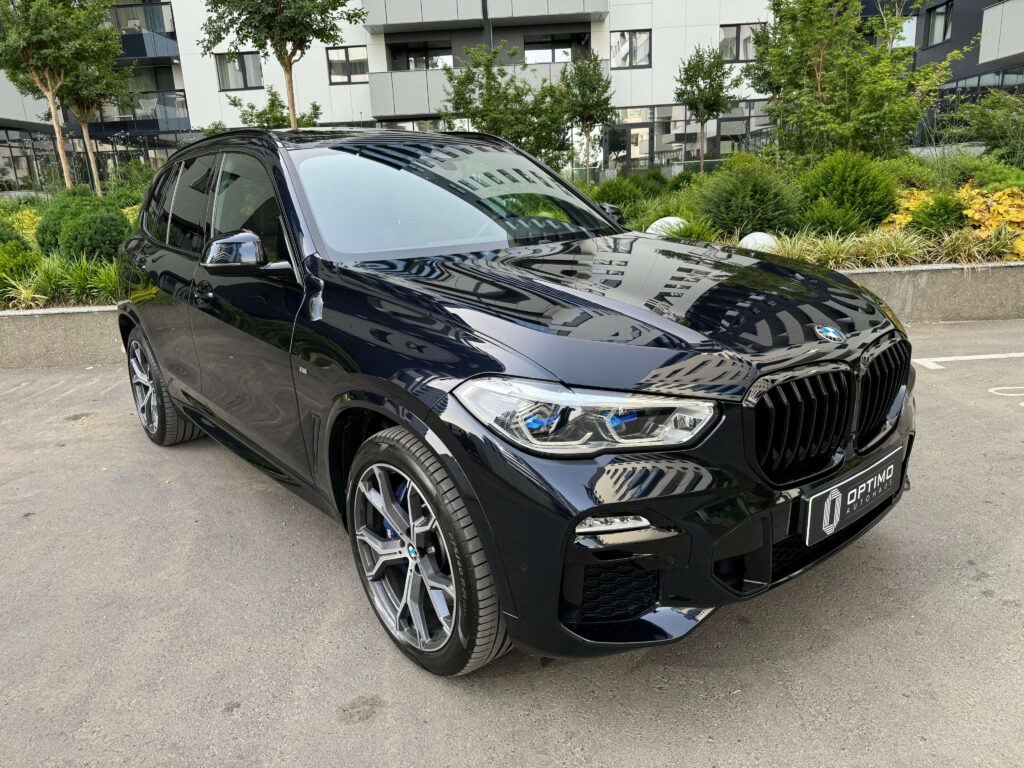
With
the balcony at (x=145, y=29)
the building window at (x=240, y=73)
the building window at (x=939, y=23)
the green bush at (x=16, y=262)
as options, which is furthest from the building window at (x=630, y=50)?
the green bush at (x=16, y=262)

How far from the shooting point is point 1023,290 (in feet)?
24.0

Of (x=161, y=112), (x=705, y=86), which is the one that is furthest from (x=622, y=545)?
(x=161, y=112)

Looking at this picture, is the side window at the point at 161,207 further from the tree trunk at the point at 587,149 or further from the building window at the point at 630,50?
the building window at the point at 630,50

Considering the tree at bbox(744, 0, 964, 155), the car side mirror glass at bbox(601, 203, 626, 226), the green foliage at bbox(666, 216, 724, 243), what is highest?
the tree at bbox(744, 0, 964, 155)

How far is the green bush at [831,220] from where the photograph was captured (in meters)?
8.30

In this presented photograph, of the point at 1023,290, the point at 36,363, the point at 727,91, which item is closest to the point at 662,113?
the point at 727,91

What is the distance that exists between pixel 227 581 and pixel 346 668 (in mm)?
909

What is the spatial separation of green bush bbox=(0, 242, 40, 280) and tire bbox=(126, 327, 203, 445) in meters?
4.03

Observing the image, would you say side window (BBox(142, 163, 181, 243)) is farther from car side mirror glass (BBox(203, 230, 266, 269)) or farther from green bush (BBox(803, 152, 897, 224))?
green bush (BBox(803, 152, 897, 224))

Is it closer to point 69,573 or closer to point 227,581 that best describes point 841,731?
point 227,581

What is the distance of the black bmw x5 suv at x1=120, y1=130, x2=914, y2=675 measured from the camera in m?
1.96

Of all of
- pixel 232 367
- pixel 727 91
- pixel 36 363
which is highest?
pixel 727 91

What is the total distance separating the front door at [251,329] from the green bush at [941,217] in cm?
713

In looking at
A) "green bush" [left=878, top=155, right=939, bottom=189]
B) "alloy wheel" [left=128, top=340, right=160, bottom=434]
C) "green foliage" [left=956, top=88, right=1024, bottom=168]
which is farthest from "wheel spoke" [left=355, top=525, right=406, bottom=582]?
"green foliage" [left=956, top=88, right=1024, bottom=168]
